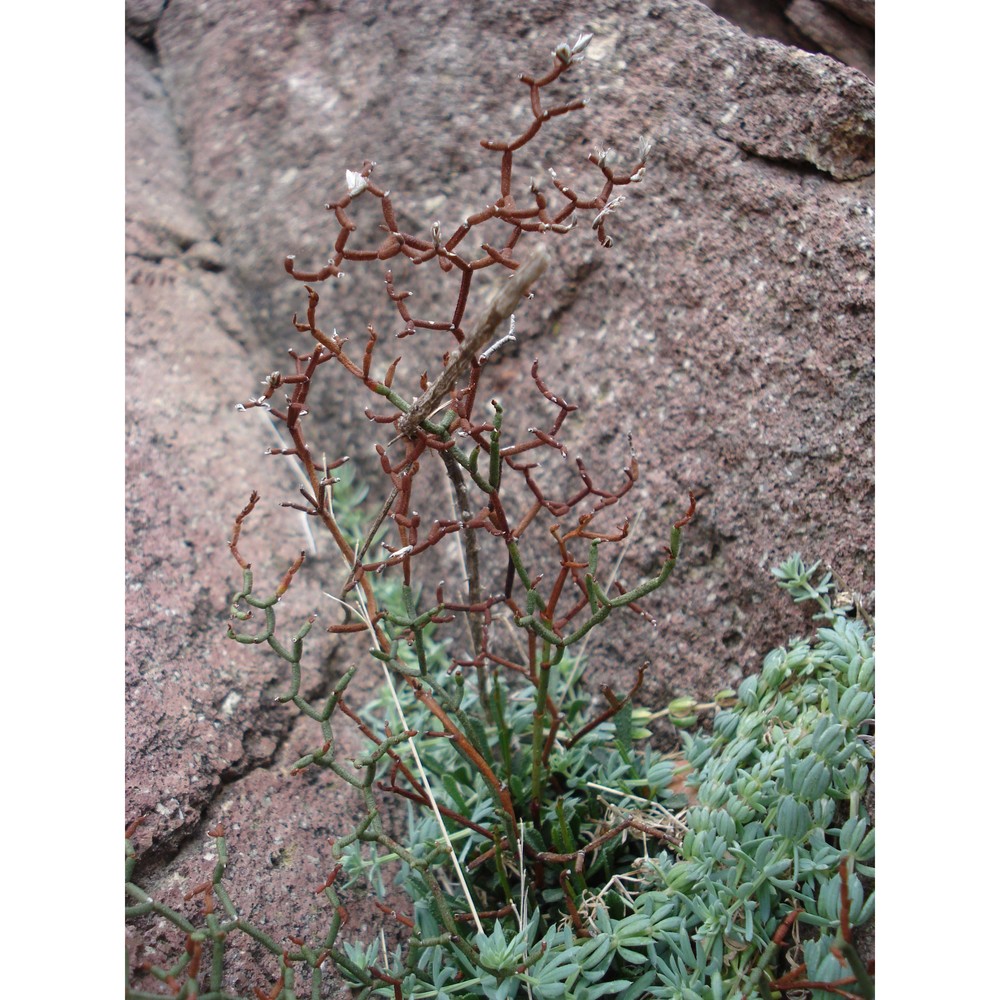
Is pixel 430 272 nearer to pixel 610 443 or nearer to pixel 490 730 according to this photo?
pixel 610 443

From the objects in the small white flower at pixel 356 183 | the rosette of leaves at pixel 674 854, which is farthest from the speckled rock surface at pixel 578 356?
the small white flower at pixel 356 183

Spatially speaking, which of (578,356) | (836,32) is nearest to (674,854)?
(578,356)

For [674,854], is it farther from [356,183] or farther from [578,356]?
[356,183]

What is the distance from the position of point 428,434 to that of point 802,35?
1144 mm

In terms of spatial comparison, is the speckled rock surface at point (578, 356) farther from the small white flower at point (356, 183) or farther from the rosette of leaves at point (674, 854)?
the small white flower at point (356, 183)

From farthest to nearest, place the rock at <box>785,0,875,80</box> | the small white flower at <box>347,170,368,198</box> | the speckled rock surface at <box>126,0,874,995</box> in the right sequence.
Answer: the rock at <box>785,0,875,80</box> → the speckled rock surface at <box>126,0,874,995</box> → the small white flower at <box>347,170,368,198</box>

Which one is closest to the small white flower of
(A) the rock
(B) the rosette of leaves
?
(B) the rosette of leaves

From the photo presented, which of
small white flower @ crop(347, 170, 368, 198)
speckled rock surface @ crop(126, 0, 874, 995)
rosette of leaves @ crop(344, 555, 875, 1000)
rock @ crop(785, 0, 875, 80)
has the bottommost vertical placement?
rosette of leaves @ crop(344, 555, 875, 1000)

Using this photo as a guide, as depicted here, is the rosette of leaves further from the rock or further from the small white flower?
the rock

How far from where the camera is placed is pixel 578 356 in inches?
58.2

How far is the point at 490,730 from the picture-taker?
4.12 ft

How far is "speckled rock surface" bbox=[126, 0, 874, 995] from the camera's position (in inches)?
48.6

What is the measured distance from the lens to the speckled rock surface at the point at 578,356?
1.23m

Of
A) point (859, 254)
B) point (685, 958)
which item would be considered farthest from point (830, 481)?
point (685, 958)
